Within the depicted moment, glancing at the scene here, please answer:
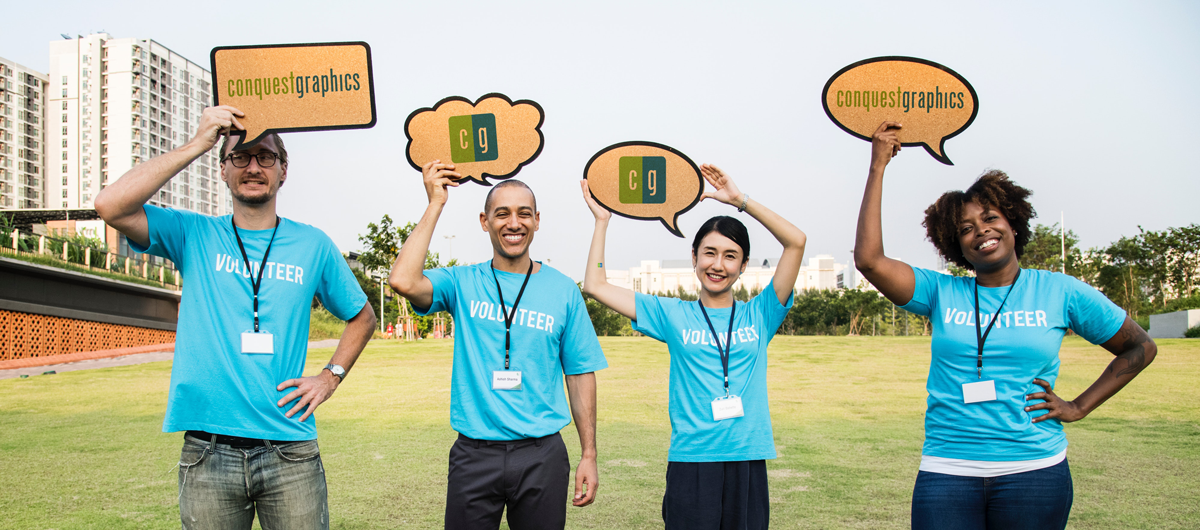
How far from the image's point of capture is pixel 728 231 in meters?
3.14

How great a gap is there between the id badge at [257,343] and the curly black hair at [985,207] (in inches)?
101

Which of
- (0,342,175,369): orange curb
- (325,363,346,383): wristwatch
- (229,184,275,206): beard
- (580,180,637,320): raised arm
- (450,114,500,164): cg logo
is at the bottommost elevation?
(0,342,175,369): orange curb

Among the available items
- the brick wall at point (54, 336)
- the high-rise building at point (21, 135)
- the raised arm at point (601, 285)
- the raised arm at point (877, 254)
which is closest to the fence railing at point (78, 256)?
the brick wall at point (54, 336)

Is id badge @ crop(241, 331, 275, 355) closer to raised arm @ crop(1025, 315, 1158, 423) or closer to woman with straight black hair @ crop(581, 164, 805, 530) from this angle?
woman with straight black hair @ crop(581, 164, 805, 530)

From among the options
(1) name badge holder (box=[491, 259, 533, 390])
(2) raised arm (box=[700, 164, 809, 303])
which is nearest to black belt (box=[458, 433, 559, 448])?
(1) name badge holder (box=[491, 259, 533, 390])

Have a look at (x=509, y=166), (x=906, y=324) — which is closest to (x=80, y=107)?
(x=906, y=324)

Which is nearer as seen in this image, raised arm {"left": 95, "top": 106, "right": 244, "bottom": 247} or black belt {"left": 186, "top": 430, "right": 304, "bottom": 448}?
raised arm {"left": 95, "top": 106, "right": 244, "bottom": 247}

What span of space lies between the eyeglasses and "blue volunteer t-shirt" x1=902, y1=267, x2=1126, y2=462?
2541 mm

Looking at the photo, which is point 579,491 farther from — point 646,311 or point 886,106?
point 886,106

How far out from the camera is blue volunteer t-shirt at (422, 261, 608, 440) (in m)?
2.71

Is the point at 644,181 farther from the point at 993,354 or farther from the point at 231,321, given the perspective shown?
the point at 231,321

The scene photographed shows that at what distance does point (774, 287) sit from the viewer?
317cm

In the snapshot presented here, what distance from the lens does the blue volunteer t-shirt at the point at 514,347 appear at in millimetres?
2715

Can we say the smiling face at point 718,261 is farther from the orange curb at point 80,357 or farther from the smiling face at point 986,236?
the orange curb at point 80,357
